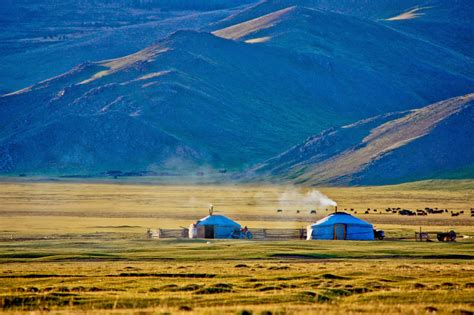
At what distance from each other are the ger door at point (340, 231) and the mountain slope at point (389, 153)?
9124 cm

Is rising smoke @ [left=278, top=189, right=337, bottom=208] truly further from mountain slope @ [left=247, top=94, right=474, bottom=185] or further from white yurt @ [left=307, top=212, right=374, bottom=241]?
white yurt @ [left=307, top=212, right=374, bottom=241]

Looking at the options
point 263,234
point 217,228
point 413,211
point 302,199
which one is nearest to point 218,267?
point 263,234

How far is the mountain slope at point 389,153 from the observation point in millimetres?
173375

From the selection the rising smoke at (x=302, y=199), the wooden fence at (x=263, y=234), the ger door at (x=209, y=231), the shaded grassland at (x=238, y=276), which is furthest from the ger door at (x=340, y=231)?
the rising smoke at (x=302, y=199)

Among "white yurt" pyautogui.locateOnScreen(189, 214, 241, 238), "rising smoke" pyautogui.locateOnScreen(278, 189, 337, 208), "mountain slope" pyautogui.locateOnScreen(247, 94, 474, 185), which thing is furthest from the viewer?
"mountain slope" pyautogui.locateOnScreen(247, 94, 474, 185)

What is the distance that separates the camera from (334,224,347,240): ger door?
260 feet

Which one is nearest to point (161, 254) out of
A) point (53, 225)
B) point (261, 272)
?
point (261, 272)

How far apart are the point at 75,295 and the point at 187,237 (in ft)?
143

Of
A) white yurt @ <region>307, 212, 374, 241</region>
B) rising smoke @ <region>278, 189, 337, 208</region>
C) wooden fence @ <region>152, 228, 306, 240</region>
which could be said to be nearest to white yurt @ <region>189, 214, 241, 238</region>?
wooden fence @ <region>152, 228, 306, 240</region>

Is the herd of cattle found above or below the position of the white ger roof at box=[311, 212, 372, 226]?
above

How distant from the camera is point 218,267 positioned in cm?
5297

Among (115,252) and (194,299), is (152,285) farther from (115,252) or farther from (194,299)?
(115,252)

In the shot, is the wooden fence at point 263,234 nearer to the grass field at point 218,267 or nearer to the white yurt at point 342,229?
the white yurt at point 342,229

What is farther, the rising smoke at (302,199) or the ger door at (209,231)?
the rising smoke at (302,199)
